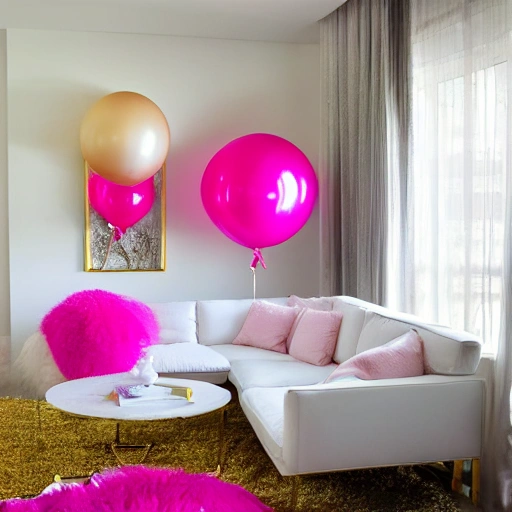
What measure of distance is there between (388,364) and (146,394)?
1.01 meters

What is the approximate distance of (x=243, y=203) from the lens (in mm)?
4324

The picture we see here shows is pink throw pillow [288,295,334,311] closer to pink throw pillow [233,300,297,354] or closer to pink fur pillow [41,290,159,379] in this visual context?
pink throw pillow [233,300,297,354]

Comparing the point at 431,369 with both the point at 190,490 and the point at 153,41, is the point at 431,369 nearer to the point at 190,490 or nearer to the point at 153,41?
the point at 190,490

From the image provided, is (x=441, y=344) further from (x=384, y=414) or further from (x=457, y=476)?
(x=457, y=476)

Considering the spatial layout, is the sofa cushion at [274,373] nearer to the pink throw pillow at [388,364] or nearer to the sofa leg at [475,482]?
the pink throw pillow at [388,364]

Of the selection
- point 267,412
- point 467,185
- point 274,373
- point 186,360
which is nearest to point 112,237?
point 186,360

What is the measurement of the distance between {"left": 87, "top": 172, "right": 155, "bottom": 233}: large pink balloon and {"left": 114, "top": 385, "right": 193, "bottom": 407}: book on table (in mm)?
1918

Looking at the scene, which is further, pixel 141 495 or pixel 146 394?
→ pixel 146 394

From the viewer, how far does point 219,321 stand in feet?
14.7

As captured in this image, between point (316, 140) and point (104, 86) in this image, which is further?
point (316, 140)

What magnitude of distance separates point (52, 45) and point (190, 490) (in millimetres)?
3619

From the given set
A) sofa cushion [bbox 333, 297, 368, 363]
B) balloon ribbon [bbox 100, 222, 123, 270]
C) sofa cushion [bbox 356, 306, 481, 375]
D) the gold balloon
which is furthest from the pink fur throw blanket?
balloon ribbon [bbox 100, 222, 123, 270]

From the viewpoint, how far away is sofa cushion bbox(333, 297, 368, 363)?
12.1 feet

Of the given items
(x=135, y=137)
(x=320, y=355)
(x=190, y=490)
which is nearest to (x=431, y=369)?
(x=320, y=355)
